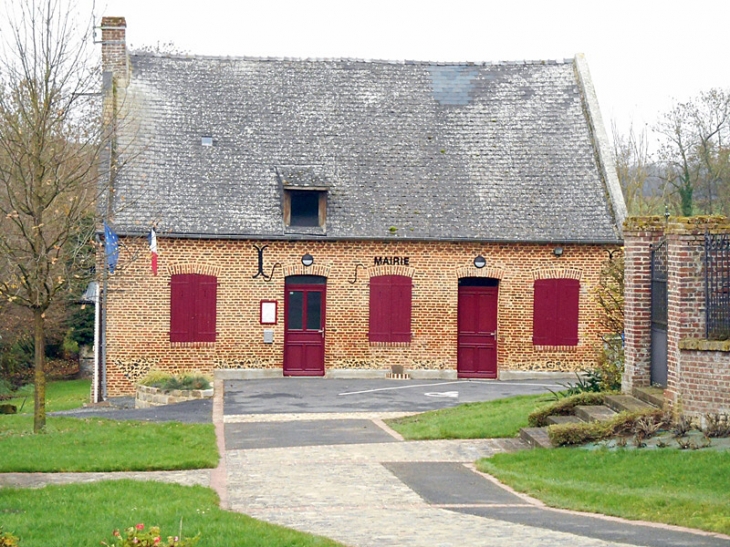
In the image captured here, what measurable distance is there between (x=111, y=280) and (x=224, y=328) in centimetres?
294

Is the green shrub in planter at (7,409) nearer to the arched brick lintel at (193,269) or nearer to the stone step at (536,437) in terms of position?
the arched brick lintel at (193,269)

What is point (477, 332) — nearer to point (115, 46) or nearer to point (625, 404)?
point (625, 404)

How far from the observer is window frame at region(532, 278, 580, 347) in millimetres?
25828

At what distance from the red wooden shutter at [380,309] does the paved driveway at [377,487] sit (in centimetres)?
474

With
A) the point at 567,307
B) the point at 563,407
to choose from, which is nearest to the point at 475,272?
the point at 567,307

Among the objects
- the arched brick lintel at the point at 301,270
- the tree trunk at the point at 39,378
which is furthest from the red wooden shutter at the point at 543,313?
the tree trunk at the point at 39,378

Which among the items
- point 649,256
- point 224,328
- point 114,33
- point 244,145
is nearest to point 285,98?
point 244,145

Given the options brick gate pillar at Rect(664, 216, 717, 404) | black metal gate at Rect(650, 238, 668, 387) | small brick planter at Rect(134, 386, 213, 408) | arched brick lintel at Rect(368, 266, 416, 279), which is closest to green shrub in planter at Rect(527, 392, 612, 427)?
black metal gate at Rect(650, 238, 668, 387)

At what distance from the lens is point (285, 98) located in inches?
1097

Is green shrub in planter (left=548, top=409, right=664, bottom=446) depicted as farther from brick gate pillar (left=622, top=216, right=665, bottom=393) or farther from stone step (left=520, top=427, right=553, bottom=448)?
brick gate pillar (left=622, top=216, right=665, bottom=393)

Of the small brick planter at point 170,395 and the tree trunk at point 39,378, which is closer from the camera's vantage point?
the tree trunk at point 39,378

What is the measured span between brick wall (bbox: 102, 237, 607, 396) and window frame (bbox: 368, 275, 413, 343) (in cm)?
15

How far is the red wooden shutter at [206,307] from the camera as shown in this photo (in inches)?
986

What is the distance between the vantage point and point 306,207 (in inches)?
1015
